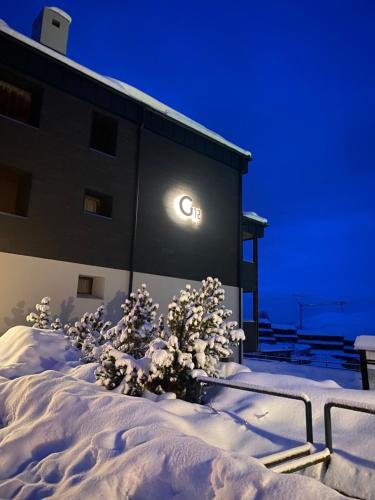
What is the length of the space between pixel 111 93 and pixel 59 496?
13120 millimetres

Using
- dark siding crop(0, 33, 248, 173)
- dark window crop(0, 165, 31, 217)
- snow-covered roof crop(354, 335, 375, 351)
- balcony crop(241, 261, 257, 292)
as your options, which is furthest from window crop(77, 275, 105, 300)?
snow-covered roof crop(354, 335, 375, 351)

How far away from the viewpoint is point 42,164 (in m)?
11.2

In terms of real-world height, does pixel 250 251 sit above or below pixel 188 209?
above

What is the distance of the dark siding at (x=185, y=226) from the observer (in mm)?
13594

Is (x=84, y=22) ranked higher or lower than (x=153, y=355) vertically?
higher

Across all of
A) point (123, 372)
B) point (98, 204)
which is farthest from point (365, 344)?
point (98, 204)

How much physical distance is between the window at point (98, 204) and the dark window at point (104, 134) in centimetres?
173

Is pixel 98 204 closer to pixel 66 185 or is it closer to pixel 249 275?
pixel 66 185

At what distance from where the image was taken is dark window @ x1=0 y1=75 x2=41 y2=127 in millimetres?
11547

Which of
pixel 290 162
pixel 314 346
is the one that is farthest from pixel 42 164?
pixel 290 162

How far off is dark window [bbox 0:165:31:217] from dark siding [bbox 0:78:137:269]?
24cm

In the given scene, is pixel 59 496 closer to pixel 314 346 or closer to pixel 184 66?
pixel 314 346

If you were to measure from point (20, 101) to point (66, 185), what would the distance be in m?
3.32

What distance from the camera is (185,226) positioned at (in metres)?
14.8
